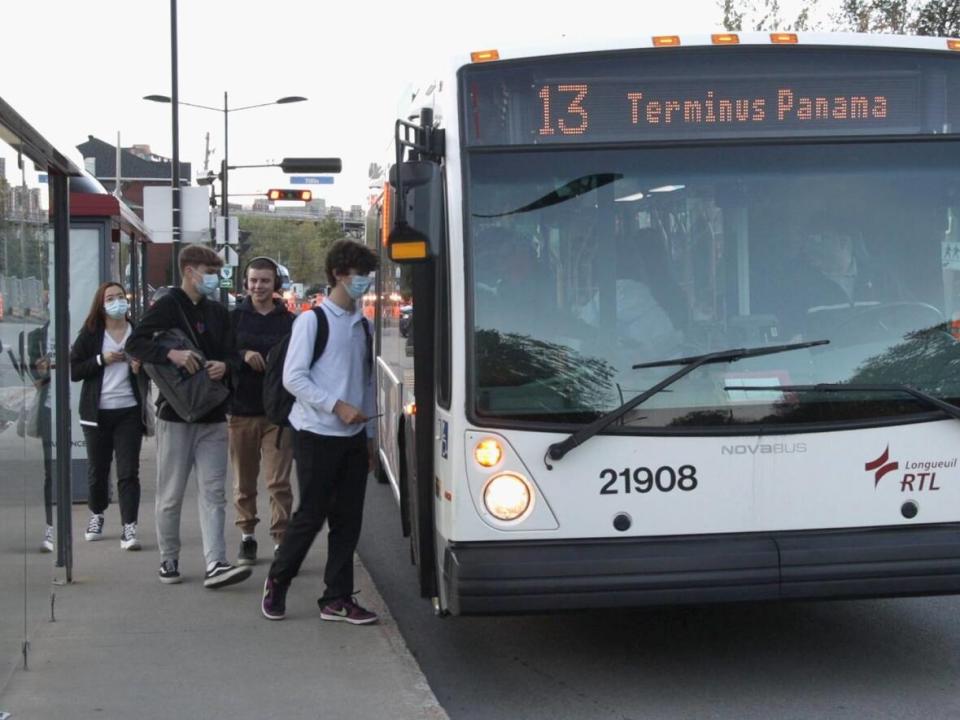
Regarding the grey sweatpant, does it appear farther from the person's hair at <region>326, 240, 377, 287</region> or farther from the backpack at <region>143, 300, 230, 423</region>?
the person's hair at <region>326, 240, 377, 287</region>

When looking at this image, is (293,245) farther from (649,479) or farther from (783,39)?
(649,479)

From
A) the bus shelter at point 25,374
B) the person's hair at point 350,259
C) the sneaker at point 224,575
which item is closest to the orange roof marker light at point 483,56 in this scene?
the person's hair at point 350,259

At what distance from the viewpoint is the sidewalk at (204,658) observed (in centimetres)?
546

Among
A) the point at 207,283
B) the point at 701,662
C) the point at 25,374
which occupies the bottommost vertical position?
the point at 701,662

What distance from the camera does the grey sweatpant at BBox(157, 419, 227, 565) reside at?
7.76 metres

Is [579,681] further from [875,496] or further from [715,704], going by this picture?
[875,496]

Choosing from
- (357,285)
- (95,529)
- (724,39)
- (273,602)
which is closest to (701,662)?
(273,602)

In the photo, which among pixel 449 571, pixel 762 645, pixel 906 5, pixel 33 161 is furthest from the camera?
pixel 906 5

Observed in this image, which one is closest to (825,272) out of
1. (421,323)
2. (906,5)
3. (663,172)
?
(663,172)

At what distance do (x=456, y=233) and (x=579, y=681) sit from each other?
2100 millimetres

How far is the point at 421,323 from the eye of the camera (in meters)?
5.99

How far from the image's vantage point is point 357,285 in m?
6.75

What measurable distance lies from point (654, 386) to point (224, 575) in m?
3.40

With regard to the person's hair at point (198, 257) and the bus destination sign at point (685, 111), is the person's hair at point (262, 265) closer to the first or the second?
the person's hair at point (198, 257)
